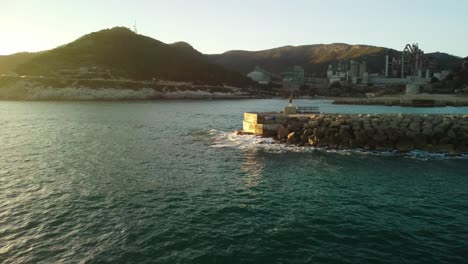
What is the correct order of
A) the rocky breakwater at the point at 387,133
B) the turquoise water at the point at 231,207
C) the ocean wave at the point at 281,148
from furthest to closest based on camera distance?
the rocky breakwater at the point at 387,133 < the ocean wave at the point at 281,148 < the turquoise water at the point at 231,207

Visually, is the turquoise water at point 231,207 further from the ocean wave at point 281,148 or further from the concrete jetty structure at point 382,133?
the concrete jetty structure at point 382,133

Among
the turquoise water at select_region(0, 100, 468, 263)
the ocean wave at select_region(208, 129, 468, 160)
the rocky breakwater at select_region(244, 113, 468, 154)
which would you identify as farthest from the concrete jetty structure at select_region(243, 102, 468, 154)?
the turquoise water at select_region(0, 100, 468, 263)

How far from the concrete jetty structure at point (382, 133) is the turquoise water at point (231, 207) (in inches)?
130

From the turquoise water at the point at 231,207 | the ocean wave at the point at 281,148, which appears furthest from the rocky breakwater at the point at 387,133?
the turquoise water at the point at 231,207

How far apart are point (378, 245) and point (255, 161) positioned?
16011mm

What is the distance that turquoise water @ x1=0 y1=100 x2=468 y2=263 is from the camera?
1270cm

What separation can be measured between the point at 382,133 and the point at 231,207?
22652mm

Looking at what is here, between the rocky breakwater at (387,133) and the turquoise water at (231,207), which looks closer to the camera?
the turquoise water at (231,207)

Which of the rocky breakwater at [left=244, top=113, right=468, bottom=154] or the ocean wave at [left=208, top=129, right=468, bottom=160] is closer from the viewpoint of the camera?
the ocean wave at [left=208, top=129, right=468, bottom=160]

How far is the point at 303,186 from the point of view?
21281 mm

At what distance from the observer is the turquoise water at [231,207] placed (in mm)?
12703

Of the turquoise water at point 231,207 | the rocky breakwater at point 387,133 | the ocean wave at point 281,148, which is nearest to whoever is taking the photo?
the turquoise water at point 231,207

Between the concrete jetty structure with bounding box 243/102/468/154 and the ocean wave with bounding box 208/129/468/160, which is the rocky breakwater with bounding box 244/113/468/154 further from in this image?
the ocean wave with bounding box 208/129/468/160

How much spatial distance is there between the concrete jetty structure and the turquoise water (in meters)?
3.29
